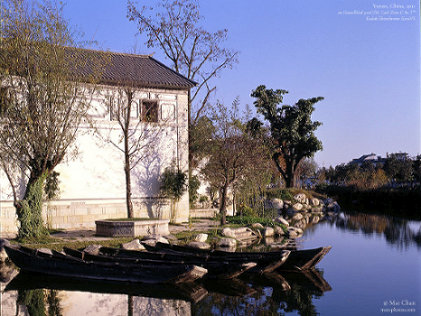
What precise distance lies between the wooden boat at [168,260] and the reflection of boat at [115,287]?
19.4 inches

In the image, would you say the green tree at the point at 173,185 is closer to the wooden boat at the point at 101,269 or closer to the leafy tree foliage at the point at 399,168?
the wooden boat at the point at 101,269

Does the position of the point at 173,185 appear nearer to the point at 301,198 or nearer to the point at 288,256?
the point at 288,256

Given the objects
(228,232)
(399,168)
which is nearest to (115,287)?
(228,232)

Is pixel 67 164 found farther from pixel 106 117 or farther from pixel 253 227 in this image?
pixel 253 227

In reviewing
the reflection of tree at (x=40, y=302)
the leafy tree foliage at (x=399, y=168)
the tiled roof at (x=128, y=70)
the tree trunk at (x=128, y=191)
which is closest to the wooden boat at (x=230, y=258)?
the reflection of tree at (x=40, y=302)

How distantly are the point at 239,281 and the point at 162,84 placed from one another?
897 centimetres

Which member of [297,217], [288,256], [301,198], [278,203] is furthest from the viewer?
[301,198]

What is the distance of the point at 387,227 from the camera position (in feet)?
66.0

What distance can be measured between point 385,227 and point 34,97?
14.7 m

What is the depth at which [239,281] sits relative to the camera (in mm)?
10133

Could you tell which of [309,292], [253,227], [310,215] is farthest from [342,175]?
[309,292]

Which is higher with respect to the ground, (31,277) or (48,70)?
(48,70)

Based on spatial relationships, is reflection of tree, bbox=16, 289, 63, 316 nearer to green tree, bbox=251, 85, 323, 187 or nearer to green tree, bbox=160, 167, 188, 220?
green tree, bbox=160, 167, 188, 220

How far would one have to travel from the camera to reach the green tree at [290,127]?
3422 centimetres
